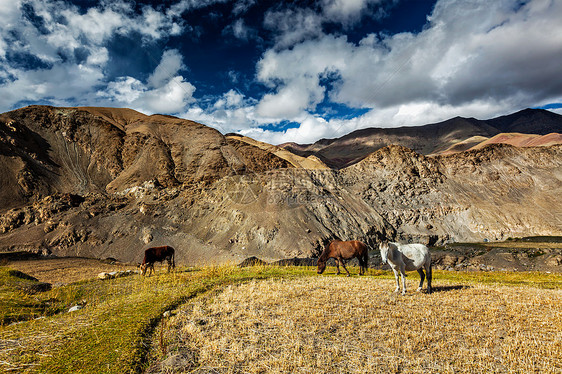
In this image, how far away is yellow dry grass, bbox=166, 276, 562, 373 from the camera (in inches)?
224

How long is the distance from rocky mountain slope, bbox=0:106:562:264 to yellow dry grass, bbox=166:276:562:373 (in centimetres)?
3513

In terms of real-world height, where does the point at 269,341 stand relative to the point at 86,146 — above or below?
below

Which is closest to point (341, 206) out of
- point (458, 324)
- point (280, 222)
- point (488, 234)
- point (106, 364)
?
point (280, 222)

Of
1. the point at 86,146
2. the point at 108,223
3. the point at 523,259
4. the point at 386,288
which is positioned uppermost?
the point at 86,146

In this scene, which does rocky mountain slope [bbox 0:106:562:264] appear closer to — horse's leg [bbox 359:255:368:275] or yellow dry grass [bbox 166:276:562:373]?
horse's leg [bbox 359:255:368:275]

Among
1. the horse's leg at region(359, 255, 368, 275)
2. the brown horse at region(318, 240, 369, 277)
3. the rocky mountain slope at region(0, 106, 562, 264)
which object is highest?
the rocky mountain slope at region(0, 106, 562, 264)

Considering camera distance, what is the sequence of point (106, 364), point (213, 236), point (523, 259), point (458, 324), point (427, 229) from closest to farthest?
1. point (106, 364)
2. point (458, 324)
3. point (523, 259)
4. point (213, 236)
5. point (427, 229)

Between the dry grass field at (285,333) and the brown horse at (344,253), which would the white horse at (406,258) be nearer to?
the dry grass field at (285,333)

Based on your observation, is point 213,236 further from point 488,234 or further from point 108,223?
point 488,234

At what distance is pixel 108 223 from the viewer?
50.8 meters

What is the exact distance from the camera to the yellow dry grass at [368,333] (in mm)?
5684

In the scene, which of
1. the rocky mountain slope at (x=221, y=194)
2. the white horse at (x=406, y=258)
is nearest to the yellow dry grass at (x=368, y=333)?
the white horse at (x=406, y=258)

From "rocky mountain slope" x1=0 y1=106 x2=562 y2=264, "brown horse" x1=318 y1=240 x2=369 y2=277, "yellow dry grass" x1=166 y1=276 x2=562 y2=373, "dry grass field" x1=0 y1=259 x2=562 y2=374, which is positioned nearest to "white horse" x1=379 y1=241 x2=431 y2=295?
"dry grass field" x1=0 y1=259 x2=562 y2=374

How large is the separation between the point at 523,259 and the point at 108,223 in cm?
7159
